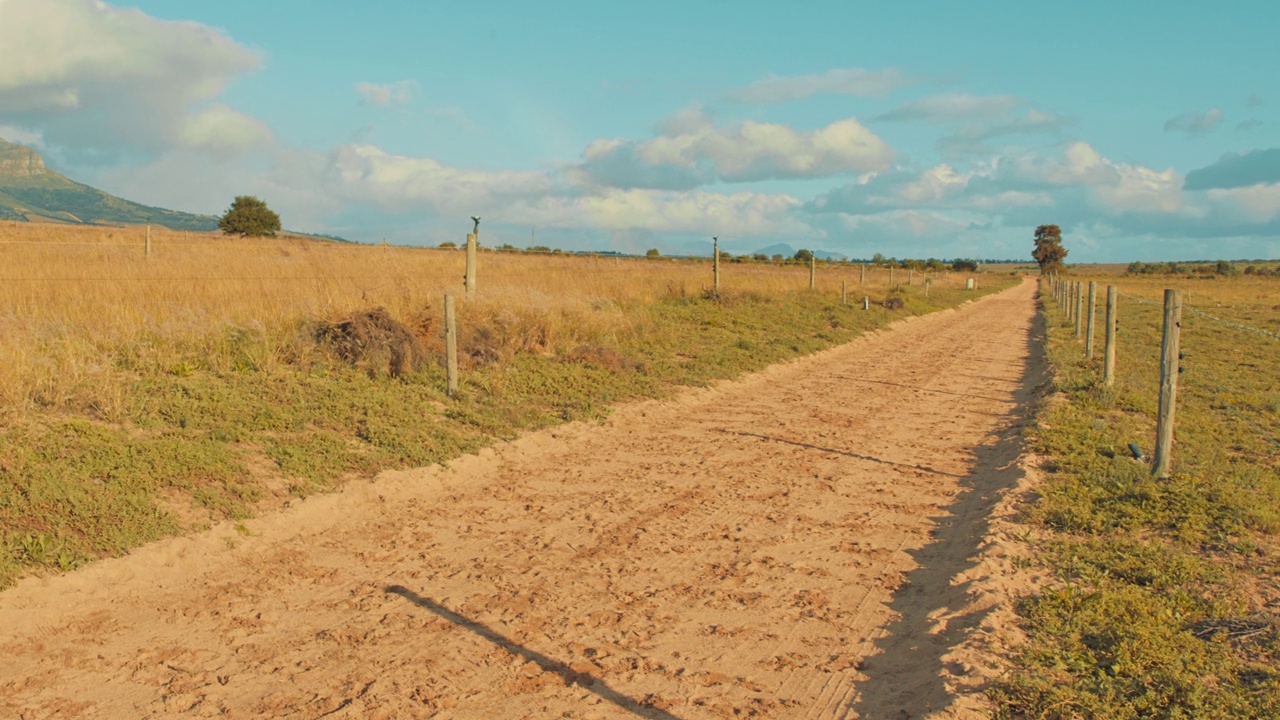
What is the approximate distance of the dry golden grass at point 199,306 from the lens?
7.54m

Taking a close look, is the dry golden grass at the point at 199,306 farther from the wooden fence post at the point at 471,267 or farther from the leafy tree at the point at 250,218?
the leafy tree at the point at 250,218

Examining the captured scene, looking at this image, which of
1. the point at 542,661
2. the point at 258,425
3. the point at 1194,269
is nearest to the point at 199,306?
the point at 258,425

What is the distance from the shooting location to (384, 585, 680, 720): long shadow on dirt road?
3869 mm

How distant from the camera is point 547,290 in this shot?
1833cm

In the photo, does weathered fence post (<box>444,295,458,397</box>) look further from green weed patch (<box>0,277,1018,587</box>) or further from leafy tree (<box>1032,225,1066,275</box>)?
leafy tree (<box>1032,225,1066,275</box>)

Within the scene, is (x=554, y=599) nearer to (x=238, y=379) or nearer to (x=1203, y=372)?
(x=238, y=379)

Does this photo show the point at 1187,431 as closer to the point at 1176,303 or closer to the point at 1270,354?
the point at 1176,303

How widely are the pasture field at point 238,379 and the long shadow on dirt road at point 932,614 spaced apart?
4290mm

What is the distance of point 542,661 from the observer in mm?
4328

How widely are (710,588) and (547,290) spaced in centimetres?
1352

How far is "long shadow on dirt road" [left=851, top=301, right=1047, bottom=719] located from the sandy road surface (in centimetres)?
2

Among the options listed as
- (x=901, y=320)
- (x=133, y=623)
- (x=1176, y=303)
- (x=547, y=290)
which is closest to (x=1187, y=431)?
(x=1176, y=303)

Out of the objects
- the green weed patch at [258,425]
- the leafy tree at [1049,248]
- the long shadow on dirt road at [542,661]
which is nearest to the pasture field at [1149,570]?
the long shadow on dirt road at [542,661]

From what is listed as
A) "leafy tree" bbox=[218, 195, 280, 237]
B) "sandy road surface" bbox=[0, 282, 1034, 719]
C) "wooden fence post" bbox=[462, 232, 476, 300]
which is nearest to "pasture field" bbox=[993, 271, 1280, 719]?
"sandy road surface" bbox=[0, 282, 1034, 719]
